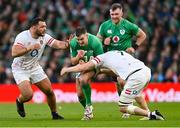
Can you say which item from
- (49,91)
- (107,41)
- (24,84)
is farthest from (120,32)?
(24,84)

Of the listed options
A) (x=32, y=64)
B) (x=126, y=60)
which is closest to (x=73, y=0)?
(x=32, y=64)

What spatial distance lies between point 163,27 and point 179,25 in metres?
0.74

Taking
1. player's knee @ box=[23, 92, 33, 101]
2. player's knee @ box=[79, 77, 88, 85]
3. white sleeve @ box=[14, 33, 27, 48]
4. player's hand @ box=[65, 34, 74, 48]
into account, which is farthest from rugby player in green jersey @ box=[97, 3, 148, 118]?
player's knee @ box=[23, 92, 33, 101]

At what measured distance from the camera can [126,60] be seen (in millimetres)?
16922

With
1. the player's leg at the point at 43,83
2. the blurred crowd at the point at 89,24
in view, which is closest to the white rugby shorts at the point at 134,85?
the player's leg at the point at 43,83

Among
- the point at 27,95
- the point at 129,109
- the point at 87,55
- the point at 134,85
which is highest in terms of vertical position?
the point at 87,55

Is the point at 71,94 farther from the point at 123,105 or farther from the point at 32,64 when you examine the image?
the point at 123,105

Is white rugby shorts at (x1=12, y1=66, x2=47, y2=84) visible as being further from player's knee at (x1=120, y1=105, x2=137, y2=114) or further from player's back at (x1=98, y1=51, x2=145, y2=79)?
player's knee at (x1=120, y1=105, x2=137, y2=114)

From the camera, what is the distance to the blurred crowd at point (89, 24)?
31.8m

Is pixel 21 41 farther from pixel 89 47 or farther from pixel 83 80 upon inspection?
pixel 83 80

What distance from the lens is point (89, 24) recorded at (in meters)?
33.4

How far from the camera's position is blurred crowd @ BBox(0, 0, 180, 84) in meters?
31.8

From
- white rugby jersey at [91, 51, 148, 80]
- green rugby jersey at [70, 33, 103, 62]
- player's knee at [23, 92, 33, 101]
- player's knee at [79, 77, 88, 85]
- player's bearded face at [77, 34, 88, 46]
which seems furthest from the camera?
player's knee at [23, 92, 33, 101]

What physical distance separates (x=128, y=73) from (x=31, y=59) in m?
Result: 3.29
